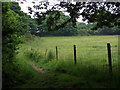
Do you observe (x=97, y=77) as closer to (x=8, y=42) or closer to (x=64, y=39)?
(x=8, y=42)

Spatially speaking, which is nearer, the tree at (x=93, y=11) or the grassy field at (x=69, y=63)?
the grassy field at (x=69, y=63)

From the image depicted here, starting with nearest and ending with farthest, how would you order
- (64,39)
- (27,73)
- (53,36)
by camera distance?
(27,73), (53,36), (64,39)

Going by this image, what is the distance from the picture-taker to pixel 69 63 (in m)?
8.07

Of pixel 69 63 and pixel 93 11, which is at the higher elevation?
pixel 93 11

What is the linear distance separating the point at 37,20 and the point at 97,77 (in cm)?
449

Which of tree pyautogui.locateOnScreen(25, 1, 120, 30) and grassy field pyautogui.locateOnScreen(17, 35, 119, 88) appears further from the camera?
tree pyautogui.locateOnScreen(25, 1, 120, 30)

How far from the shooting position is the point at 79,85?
4328 mm

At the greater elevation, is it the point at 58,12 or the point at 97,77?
the point at 58,12

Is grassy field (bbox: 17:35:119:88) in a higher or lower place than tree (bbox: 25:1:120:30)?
lower

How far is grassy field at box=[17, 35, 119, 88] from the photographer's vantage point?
4.75m

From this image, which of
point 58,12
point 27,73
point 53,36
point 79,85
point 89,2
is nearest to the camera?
point 79,85

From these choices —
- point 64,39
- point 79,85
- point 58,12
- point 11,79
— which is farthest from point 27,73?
point 64,39

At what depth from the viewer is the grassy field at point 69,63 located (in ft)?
15.6

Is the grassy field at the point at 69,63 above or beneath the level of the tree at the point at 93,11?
beneath
